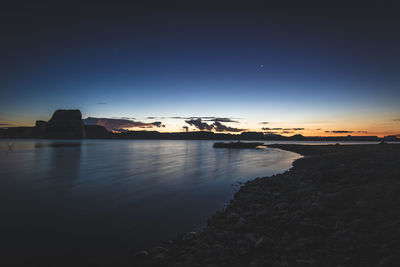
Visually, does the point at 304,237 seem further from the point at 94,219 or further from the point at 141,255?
the point at 94,219

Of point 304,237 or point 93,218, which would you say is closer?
point 304,237

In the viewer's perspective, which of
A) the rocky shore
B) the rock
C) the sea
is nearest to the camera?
the rocky shore

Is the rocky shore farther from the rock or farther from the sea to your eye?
the sea

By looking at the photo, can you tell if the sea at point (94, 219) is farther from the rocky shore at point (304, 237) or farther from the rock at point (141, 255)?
the rocky shore at point (304, 237)

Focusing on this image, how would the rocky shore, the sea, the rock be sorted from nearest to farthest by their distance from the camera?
1. the rocky shore
2. the rock
3. the sea

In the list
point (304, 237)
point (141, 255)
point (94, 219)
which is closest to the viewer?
point (304, 237)

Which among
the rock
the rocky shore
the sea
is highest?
the rocky shore

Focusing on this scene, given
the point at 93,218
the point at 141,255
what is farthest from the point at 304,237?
the point at 93,218

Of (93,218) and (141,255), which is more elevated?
(141,255)

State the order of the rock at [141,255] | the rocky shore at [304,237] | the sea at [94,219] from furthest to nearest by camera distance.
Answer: the sea at [94,219]
the rock at [141,255]
the rocky shore at [304,237]

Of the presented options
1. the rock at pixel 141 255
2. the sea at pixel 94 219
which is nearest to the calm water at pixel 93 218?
the sea at pixel 94 219

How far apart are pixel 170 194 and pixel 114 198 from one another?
4.00 meters

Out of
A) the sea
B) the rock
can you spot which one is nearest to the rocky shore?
the rock

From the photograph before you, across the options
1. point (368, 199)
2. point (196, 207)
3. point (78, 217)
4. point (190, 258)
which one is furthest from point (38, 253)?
point (368, 199)
